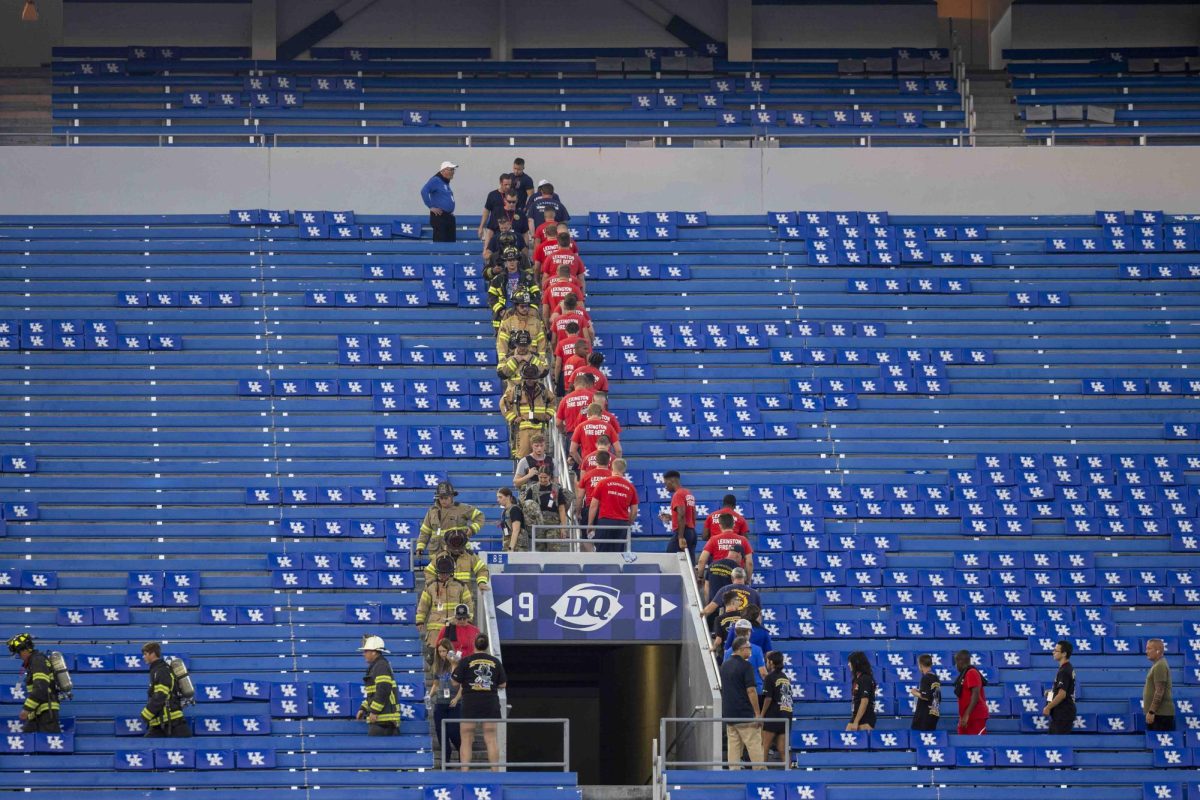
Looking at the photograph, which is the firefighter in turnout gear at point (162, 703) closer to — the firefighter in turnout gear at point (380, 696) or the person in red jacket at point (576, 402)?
the firefighter in turnout gear at point (380, 696)

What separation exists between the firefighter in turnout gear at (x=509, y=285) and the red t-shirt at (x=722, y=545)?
5.21 m

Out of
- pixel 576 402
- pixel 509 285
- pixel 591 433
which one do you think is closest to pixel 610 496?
pixel 591 433

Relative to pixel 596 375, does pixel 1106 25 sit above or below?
above

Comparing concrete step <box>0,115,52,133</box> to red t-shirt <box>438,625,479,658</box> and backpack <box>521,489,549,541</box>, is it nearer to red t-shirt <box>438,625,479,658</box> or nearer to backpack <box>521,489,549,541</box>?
backpack <box>521,489,549,541</box>

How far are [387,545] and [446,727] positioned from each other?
384 cm

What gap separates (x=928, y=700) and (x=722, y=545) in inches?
92.4

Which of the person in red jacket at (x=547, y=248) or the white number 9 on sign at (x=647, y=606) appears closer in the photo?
the white number 9 on sign at (x=647, y=606)

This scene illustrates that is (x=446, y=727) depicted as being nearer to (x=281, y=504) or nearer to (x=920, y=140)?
(x=281, y=504)

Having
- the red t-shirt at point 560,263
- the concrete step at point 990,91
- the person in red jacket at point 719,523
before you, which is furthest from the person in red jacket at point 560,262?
the concrete step at point 990,91

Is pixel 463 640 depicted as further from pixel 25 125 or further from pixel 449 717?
pixel 25 125

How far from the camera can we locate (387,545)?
22.2 meters

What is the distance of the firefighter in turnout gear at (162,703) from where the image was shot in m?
18.5

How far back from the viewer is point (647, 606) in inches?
819

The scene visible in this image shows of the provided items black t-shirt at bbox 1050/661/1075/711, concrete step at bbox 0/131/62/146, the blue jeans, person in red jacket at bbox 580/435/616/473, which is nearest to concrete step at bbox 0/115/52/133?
concrete step at bbox 0/131/62/146
